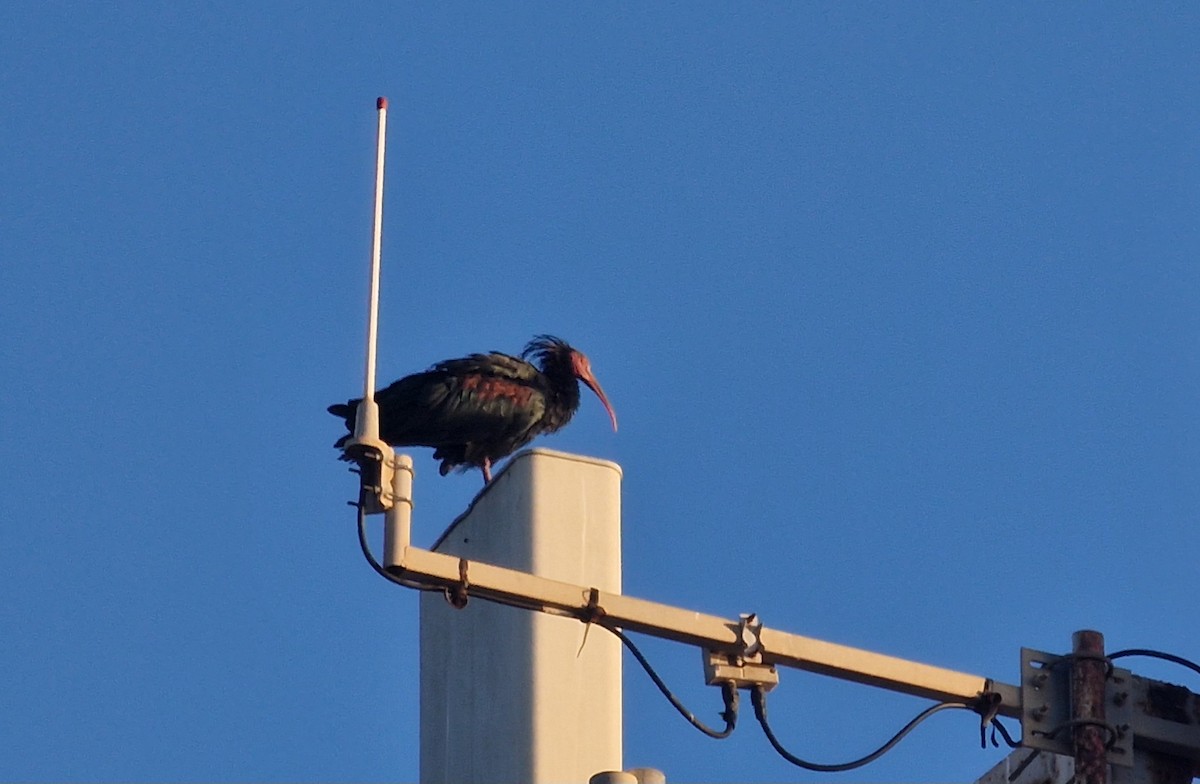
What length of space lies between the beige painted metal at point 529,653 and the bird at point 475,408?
4243mm

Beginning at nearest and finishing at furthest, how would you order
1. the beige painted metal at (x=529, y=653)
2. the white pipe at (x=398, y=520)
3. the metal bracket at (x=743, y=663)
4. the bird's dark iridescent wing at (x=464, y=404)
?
the white pipe at (x=398, y=520) < the metal bracket at (x=743, y=663) < the beige painted metal at (x=529, y=653) < the bird's dark iridescent wing at (x=464, y=404)

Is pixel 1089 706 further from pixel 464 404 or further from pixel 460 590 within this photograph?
pixel 464 404

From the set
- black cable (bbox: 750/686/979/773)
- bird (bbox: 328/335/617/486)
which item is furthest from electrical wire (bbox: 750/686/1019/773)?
bird (bbox: 328/335/617/486)

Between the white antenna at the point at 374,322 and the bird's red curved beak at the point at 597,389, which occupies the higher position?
the bird's red curved beak at the point at 597,389

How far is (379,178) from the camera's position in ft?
25.6

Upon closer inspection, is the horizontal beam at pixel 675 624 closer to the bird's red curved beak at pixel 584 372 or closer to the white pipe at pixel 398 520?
the white pipe at pixel 398 520

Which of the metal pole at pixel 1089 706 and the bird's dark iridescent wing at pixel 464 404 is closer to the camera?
the metal pole at pixel 1089 706

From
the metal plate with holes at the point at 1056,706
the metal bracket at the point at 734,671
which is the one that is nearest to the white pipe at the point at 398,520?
the metal bracket at the point at 734,671

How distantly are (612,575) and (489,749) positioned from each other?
112 cm

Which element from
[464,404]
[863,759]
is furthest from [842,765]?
[464,404]

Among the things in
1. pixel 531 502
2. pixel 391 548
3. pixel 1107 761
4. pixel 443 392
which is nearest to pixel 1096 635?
pixel 1107 761

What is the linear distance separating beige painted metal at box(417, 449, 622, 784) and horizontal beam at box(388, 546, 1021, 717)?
9.50 ft

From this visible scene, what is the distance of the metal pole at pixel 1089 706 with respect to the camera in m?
7.70

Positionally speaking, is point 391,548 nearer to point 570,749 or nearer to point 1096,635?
point 1096,635
